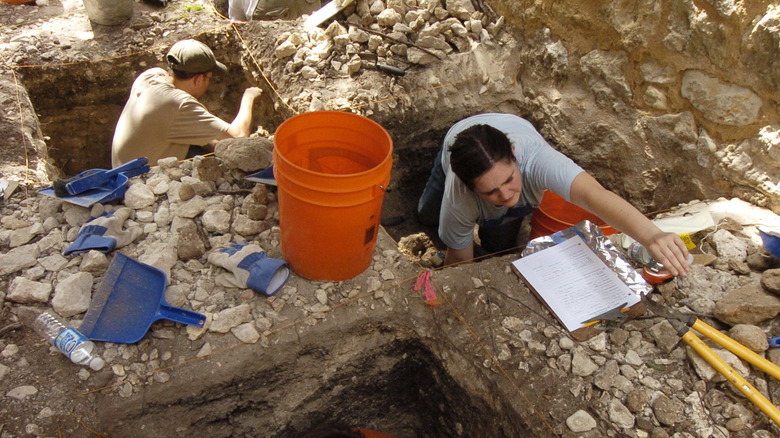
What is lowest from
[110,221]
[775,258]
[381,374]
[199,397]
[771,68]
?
[381,374]

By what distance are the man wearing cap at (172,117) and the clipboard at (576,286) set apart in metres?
2.02

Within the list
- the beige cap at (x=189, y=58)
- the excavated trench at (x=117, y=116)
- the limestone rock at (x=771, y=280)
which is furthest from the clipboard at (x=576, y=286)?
the beige cap at (x=189, y=58)

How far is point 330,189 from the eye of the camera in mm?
1710

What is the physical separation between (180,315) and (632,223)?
176 cm

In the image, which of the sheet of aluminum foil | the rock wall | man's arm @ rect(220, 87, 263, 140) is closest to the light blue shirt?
the sheet of aluminum foil

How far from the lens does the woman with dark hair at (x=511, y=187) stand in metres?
1.79

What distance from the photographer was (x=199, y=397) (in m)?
1.92

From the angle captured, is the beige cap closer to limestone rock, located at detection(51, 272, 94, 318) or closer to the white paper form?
limestone rock, located at detection(51, 272, 94, 318)

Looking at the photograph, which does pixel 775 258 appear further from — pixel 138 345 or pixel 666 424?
pixel 138 345

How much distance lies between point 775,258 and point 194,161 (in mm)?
2776

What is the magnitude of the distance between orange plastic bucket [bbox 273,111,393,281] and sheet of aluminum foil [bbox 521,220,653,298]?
0.82m

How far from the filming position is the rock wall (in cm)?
Result: 228

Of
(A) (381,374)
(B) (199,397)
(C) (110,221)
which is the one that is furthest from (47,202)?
(A) (381,374)

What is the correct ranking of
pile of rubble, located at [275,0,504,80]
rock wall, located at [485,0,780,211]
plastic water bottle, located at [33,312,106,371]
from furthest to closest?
pile of rubble, located at [275,0,504,80] < rock wall, located at [485,0,780,211] < plastic water bottle, located at [33,312,106,371]
